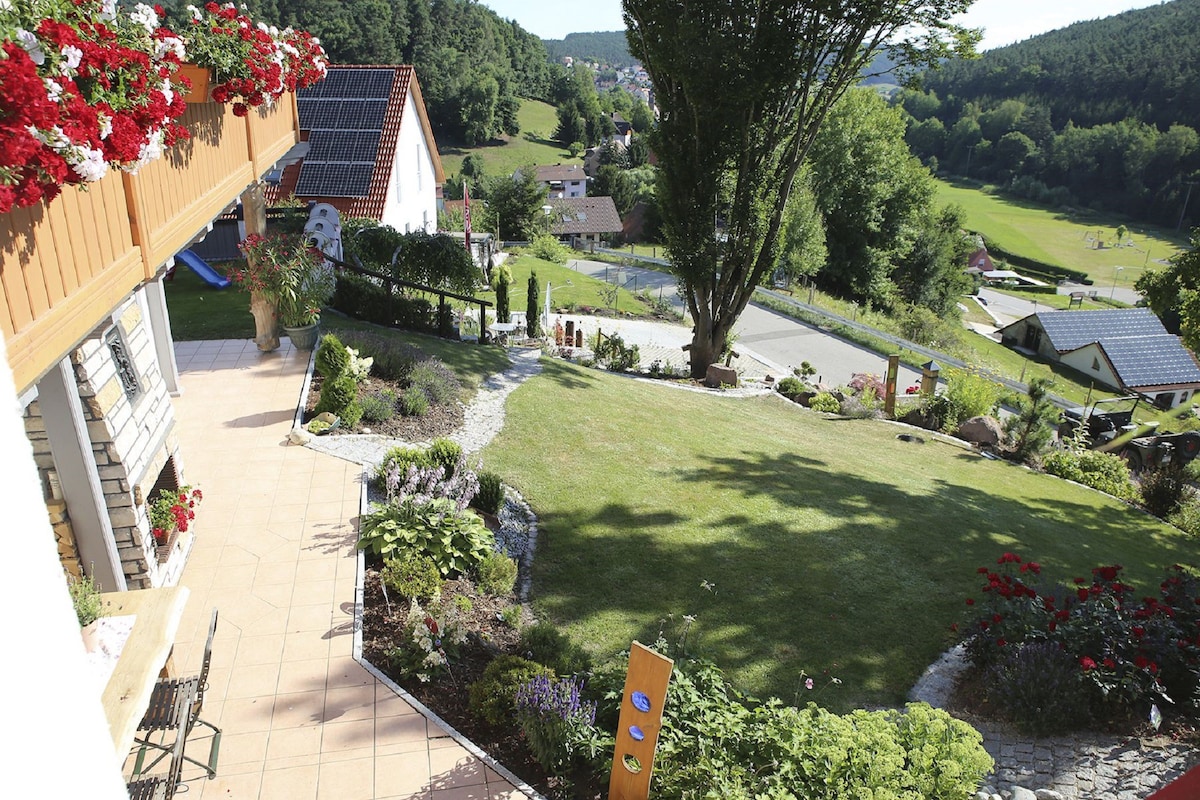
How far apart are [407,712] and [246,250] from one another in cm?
757

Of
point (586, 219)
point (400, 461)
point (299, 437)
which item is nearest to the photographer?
point (400, 461)

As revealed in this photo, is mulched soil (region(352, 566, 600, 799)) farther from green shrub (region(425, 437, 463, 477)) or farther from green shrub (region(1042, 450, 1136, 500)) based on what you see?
green shrub (region(1042, 450, 1136, 500))

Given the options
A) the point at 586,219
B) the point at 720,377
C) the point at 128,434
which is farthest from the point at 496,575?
→ the point at 586,219

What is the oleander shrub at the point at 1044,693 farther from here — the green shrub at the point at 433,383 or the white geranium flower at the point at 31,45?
the green shrub at the point at 433,383

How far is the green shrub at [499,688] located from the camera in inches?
216

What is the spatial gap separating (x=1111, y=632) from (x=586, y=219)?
6833 cm

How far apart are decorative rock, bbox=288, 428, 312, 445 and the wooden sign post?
604 cm

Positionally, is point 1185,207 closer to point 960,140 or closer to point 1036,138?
point 1036,138

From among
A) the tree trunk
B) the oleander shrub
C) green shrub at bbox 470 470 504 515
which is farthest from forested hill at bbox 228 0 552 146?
the oleander shrub

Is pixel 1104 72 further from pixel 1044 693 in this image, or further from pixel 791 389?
pixel 1044 693

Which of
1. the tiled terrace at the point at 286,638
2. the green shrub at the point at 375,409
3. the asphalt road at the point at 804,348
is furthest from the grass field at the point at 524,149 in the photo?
the tiled terrace at the point at 286,638

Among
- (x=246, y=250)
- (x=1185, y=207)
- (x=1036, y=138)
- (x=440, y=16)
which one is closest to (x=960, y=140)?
(x=1036, y=138)

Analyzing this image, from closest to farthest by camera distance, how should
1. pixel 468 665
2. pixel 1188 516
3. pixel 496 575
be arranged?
1. pixel 468 665
2. pixel 496 575
3. pixel 1188 516

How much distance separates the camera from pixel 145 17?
4.92m
